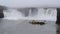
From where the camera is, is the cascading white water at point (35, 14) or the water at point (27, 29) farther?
the cascading white water at point (35, 14)

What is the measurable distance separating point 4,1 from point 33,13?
1.44 feet

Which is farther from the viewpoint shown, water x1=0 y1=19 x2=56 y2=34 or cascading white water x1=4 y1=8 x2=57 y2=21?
cascading white water x1=4 y1=8 x2=57 y2=21

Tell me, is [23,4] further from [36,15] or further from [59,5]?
[59,5]

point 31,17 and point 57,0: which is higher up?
point 57,0

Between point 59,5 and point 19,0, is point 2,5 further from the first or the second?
point 59,5

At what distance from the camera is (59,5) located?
1.50 metres

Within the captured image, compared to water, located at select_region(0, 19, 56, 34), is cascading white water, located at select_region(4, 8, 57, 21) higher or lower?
higher

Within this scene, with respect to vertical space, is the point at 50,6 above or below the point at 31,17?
above

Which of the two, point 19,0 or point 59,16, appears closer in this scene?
point 59,16

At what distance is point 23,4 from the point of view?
61.0 inches

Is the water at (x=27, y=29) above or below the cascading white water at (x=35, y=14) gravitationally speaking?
below

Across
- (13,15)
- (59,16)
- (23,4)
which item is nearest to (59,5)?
(59,16)

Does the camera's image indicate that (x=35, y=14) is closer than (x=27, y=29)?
No

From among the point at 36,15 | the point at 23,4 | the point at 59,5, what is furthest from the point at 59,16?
the point at 23,4
